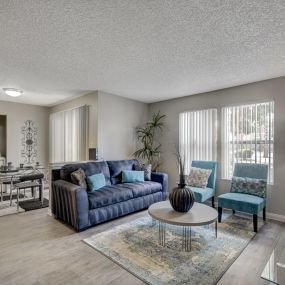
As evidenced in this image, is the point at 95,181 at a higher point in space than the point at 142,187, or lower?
higher

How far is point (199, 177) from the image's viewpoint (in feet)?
13.2

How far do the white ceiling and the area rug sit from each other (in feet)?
8.19

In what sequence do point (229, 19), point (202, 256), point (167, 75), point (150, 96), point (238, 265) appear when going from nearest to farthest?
point (229, 19) < point (238, 265) < point (202, 256) < point (167, 75) < point (150, 96)

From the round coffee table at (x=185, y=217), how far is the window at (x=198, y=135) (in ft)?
6.06

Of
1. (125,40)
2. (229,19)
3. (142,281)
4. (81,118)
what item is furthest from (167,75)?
(142,281)

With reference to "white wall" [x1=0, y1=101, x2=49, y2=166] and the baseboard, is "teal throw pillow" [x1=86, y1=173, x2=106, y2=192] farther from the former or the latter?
"white wall" [x1=0, y1=101, x2=49, y2=166]

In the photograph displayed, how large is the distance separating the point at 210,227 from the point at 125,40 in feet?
9.67

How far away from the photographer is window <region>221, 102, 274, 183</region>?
365 cm

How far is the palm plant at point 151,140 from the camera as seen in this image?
5250 millimetres

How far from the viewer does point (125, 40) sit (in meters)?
2.30

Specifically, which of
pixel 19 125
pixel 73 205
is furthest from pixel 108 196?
pixel 19 125

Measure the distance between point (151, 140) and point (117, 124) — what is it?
112 centimetres

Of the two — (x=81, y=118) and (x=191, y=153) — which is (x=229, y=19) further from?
(x=81, y=118)

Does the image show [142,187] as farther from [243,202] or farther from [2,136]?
[2,136]
